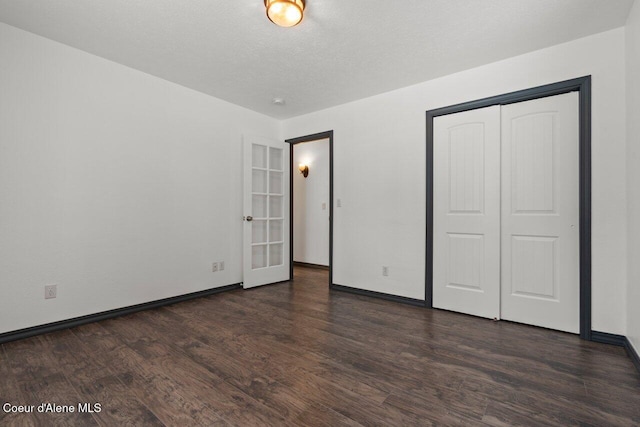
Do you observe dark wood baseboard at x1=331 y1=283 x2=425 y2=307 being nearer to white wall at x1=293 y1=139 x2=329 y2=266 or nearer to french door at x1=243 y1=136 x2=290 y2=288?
french door at x1=243 y1=136 x2=290 y2=288

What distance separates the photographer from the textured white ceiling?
7.14ft

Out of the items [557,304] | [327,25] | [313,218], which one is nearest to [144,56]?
[327,25]

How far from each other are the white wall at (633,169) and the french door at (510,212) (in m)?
0.34

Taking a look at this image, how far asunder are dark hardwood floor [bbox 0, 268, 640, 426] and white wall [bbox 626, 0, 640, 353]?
0.35 meters

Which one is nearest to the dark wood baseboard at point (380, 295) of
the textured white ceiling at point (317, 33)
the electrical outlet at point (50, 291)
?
the textured white ceiling at point (317, 33)

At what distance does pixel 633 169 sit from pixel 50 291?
475 centimetres

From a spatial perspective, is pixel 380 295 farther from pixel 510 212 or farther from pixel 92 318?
pixel 92 318

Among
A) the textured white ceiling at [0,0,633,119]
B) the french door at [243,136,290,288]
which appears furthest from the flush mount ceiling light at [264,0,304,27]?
the french door at [243,136,290,288]

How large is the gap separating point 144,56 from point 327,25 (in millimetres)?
1826

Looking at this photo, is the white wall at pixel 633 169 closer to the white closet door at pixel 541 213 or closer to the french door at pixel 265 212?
the white closet door at pixel 541 213

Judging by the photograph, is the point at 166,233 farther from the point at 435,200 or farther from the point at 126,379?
the point at 435,200

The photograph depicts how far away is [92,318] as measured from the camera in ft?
9.30

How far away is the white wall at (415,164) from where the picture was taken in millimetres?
2391

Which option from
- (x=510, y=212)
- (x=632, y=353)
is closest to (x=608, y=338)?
(x=632, y=353)
